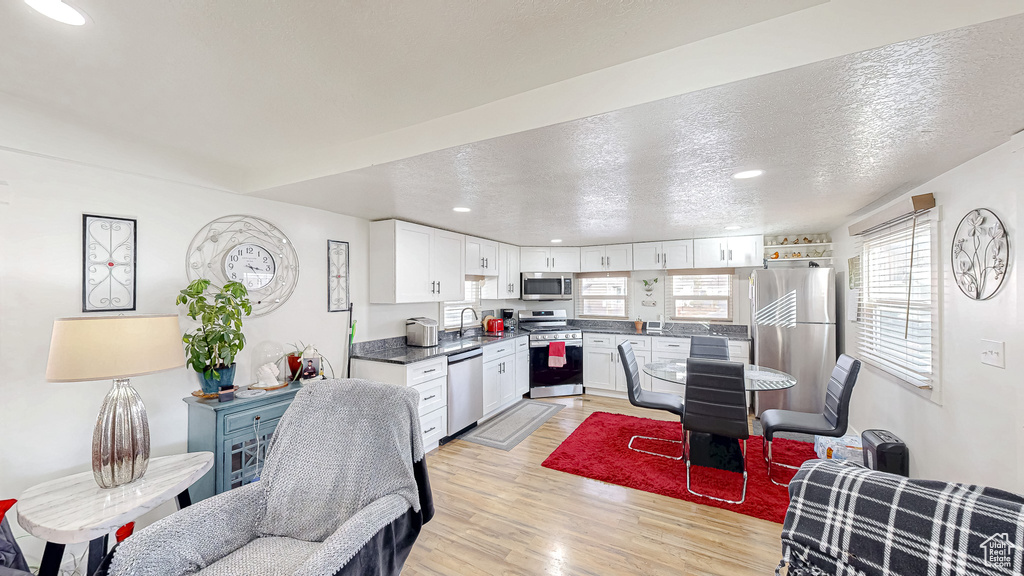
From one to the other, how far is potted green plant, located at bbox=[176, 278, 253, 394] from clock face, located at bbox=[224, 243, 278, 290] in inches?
11.4

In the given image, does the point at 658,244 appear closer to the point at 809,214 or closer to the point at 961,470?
the point at 809,214

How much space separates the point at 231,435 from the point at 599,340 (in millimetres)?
4272

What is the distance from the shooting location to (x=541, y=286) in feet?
18.5

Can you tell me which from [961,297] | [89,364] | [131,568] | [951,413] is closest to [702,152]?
[961,297]

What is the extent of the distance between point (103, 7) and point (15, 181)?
4.63 ft

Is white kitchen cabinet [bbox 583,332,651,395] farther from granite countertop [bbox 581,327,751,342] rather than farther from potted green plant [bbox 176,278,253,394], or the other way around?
potted green plant [bbox 176,278,253,394]

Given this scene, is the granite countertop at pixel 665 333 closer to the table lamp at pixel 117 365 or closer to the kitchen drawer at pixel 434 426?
the kitchen drawer at pixel 434 426

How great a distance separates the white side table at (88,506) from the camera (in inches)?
55.5

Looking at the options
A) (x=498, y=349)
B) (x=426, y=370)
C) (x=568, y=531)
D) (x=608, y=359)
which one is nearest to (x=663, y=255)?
(x=608, y=359)

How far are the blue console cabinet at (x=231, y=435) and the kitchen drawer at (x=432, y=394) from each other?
115 cm

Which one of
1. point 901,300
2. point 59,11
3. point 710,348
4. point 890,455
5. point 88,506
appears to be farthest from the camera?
point 710,348

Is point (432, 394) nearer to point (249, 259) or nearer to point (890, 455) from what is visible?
point (249, 259)

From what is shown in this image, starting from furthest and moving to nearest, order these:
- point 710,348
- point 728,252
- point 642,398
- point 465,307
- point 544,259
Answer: point 544,259
point 465,307
point 728,252
point 710,348
point 642,398

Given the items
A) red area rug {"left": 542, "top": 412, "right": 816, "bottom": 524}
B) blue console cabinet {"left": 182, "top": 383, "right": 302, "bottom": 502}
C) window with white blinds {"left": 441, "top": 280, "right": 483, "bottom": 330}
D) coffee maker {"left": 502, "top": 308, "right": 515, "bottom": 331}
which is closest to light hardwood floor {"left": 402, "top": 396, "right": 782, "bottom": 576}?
red area rug {"left": 542, "top": 412, "right": 816, "bottom": 524}
